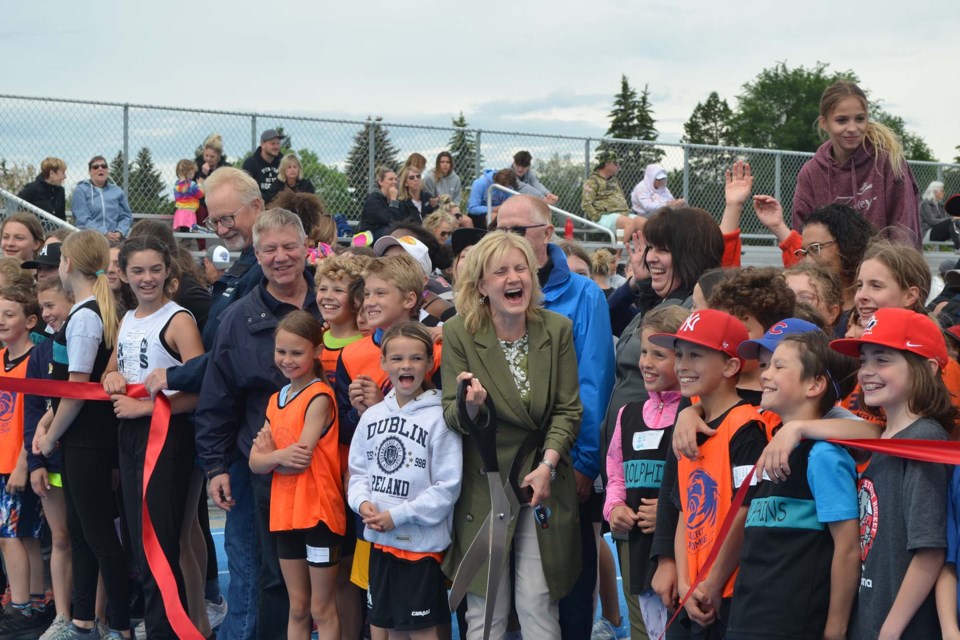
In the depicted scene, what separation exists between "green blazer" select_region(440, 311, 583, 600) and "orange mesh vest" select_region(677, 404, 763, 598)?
772 millimetres

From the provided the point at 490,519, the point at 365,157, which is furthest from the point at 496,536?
the point at 365,157

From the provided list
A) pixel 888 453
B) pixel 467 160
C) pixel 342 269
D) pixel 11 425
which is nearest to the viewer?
pixel 888 453

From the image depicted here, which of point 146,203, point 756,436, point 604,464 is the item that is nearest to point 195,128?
point 146,203

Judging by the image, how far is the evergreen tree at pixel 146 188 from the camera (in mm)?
13469

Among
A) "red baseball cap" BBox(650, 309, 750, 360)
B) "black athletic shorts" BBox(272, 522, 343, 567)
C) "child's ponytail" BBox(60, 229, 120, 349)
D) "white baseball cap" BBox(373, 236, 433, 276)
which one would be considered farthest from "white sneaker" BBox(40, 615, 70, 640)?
"red baseball cap" BBox(650, 309, 750, 360)

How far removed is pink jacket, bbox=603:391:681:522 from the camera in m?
4.45

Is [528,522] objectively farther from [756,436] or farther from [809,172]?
[809,172]

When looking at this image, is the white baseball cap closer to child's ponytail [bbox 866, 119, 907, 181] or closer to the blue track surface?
the blue track surface

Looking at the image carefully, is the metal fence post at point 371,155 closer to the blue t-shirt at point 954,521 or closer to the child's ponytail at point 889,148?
the child's ponytail at point 889,148

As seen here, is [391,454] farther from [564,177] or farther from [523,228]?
[564,177]

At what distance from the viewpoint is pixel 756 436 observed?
12.8ft

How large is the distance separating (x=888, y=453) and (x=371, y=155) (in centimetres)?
1208

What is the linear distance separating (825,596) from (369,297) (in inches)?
100

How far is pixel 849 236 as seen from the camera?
5.15 m
